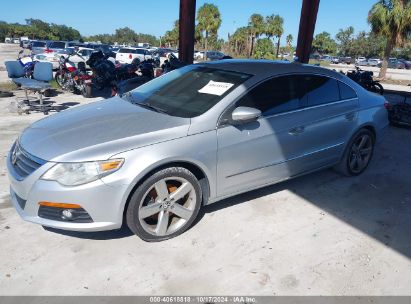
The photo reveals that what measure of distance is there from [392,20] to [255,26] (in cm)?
3267

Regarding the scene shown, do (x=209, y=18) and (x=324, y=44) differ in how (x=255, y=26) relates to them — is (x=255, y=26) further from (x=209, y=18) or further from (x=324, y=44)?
(x=324, y=44)

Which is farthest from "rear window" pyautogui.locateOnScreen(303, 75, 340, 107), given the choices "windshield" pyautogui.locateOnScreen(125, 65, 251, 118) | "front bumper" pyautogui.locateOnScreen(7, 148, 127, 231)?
"front bumper" pyautogui.locateOnScreen(7, 148, 127, 231)

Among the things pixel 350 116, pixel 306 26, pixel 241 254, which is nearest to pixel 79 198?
pixel 241 254

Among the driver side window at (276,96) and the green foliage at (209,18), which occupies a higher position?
the green foliage at (209,18)

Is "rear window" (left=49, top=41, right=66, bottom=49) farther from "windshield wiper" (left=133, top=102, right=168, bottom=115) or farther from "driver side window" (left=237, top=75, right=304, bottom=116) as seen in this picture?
"driver side window" (left=237, top=75, right=304, bottom=116)

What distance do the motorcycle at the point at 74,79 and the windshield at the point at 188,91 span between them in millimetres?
6462

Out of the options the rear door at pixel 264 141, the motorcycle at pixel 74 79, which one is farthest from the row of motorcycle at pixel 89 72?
the rear door at pixel 264 141

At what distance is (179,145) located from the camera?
3.01 meters

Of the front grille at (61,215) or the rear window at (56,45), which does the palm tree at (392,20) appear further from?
the front grille at (61,215)

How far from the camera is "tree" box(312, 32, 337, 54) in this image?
3179 inches

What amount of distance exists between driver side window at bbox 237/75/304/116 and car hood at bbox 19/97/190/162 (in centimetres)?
78

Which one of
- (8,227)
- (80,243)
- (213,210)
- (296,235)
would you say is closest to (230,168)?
(213,210)

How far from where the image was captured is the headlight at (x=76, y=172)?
270 centimetres

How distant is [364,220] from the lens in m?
3.77
